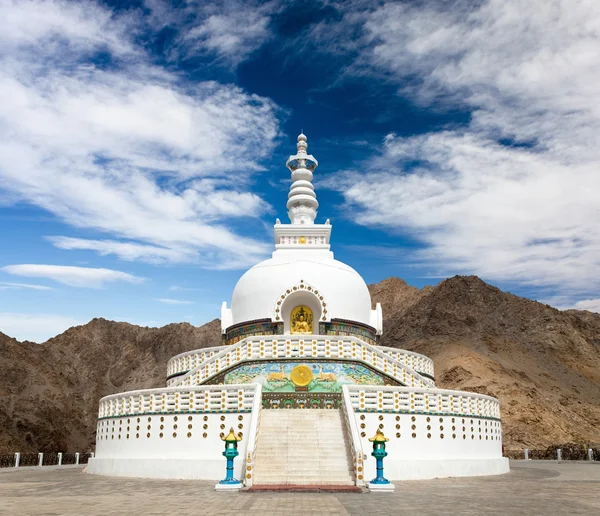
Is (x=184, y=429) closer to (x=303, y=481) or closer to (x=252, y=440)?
(x=252, y=440)

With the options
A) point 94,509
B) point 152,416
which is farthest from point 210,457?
point 94,509

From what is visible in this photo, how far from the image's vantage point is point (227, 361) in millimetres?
21406

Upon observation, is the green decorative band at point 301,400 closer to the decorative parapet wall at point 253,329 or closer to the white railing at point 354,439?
the white railing at point 354,439

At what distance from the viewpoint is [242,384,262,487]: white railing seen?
47.7 feet

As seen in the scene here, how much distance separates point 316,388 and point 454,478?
17.0 feet

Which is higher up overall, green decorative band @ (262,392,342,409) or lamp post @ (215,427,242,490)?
green decorative band @ (262,392,342,409)

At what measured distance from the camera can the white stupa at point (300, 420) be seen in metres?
16.2

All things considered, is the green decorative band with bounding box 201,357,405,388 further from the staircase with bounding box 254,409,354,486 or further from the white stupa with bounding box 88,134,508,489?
the staircase with bounding box 254,409,354,486

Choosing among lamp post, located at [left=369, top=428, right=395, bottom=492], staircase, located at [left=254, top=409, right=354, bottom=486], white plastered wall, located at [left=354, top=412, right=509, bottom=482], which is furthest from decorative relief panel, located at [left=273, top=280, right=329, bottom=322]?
lamp post, located at [left=369, top=428, right=395, bottom=492]

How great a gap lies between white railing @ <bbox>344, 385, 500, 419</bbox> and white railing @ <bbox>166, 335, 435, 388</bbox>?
2673mm

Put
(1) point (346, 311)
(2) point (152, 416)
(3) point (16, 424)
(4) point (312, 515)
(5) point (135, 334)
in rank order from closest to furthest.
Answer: (4) point (312, 515), (2) point (152, 416), (1) point (346, 311), (3) point (16, 424), (5) point (135, 334)

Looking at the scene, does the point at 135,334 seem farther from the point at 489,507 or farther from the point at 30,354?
the point at 489,507

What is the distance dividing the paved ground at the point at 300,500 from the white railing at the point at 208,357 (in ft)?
29.6

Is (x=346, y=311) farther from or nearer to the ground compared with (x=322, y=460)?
farther from the ground
